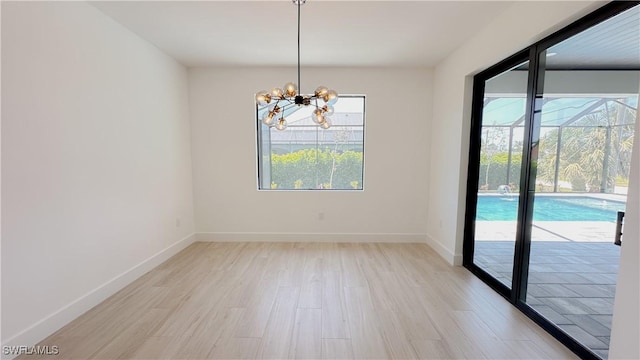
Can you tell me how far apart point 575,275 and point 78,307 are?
4563 millimetres

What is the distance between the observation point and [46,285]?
2.04 m

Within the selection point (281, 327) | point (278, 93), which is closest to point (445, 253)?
point (281, 327)

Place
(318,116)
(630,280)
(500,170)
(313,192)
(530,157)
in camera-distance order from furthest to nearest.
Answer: (313,192) → (500,170) → (318,116) → (530,157) → (630,280)

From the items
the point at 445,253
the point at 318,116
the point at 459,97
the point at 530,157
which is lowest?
the point at 445,253

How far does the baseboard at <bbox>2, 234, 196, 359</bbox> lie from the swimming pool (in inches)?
159

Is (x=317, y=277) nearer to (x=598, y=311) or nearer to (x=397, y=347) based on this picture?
(x=397, y=347)

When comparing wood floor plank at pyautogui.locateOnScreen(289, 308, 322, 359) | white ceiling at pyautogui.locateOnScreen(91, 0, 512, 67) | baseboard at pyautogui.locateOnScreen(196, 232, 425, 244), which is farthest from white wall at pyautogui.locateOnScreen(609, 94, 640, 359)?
baseboard at pyautogui.locateOnScreen(196, 232, 425, 244)

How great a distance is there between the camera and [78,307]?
7.55 ft

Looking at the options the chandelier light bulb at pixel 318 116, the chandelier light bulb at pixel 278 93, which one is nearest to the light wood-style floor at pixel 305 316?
the chandelier light bulb at pixel 318 116

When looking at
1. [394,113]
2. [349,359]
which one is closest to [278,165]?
[394,113]

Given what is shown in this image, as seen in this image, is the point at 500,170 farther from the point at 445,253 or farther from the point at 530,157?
the point at 445,253

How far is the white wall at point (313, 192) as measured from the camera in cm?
415

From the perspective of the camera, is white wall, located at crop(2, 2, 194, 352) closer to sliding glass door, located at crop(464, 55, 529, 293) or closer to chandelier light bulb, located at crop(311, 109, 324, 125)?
chandelier light bulb, located at crop(311, 109, 324, 125)

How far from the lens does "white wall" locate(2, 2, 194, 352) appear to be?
1.84 metres
